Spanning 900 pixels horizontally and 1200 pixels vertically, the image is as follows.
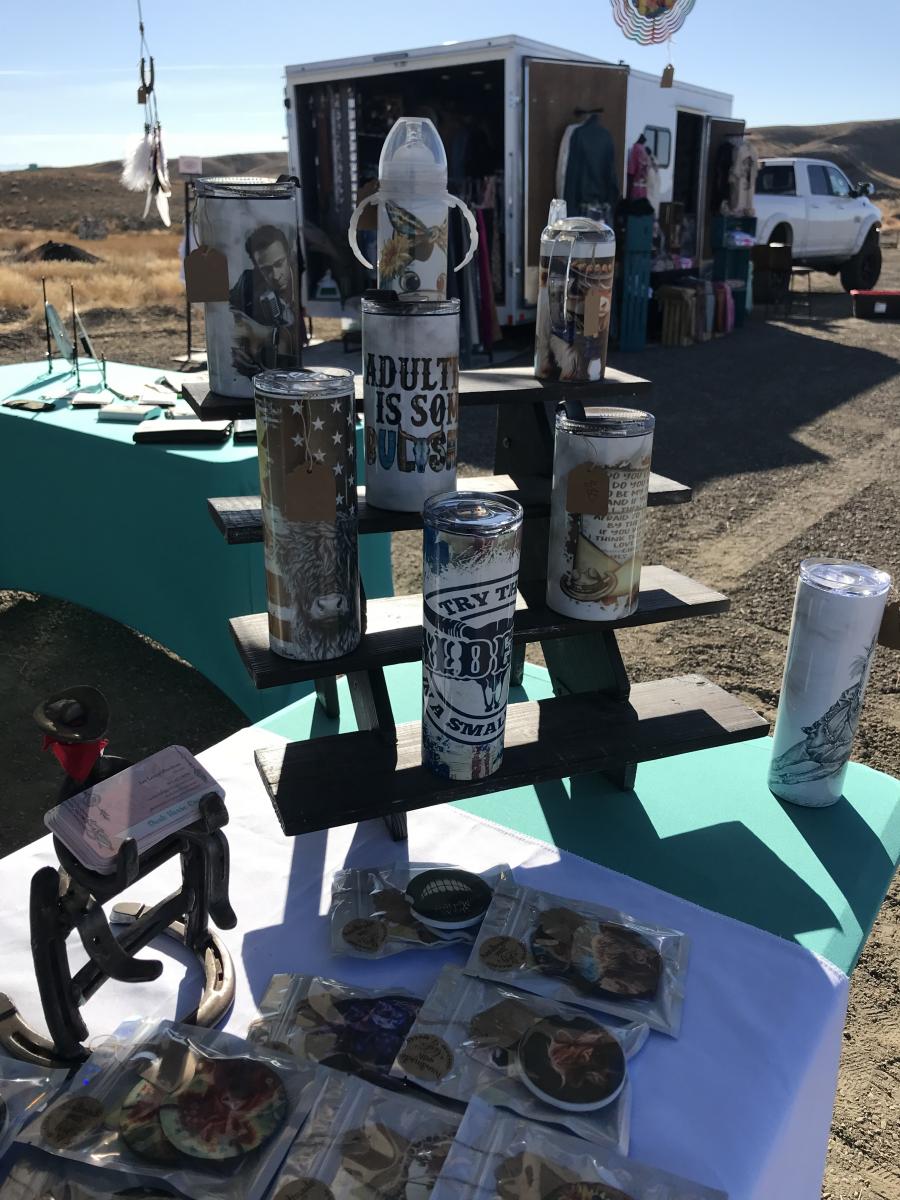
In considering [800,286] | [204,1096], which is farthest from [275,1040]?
[800,286]

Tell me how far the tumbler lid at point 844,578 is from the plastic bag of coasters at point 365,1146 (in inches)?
36.3

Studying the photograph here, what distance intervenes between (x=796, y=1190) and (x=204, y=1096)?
2.32 feet

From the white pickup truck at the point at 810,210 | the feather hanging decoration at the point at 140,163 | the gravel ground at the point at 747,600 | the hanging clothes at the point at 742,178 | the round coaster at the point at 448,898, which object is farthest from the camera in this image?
the white pickup truck at the point at 810,210

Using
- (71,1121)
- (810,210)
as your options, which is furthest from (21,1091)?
(810,210)

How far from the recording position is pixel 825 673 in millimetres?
1453

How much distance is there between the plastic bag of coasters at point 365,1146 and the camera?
0.88 m

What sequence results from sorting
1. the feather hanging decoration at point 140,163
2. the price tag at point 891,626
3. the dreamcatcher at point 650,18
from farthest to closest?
the dreamcatcher at point 650,18 → the feather hanging decoration at point 140,163 → the price tag at point 891,626

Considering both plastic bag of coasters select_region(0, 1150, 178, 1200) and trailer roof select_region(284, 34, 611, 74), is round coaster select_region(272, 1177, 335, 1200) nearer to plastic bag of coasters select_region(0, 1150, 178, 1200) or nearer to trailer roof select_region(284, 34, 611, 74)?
plastic bag of coasters select_region(0, 1150, 178, 1200)

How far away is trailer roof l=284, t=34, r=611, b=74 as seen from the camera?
22.9 feet

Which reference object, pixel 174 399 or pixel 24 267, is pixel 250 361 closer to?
pixel 174 399

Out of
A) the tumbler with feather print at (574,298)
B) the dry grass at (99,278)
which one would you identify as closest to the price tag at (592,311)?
the tumbler with feather print at (574,298)

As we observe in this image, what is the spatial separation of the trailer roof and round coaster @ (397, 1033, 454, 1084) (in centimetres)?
753

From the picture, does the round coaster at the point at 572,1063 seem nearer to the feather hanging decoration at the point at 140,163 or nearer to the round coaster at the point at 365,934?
the round coaster at the point at 365,934

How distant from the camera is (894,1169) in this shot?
6.01ft
